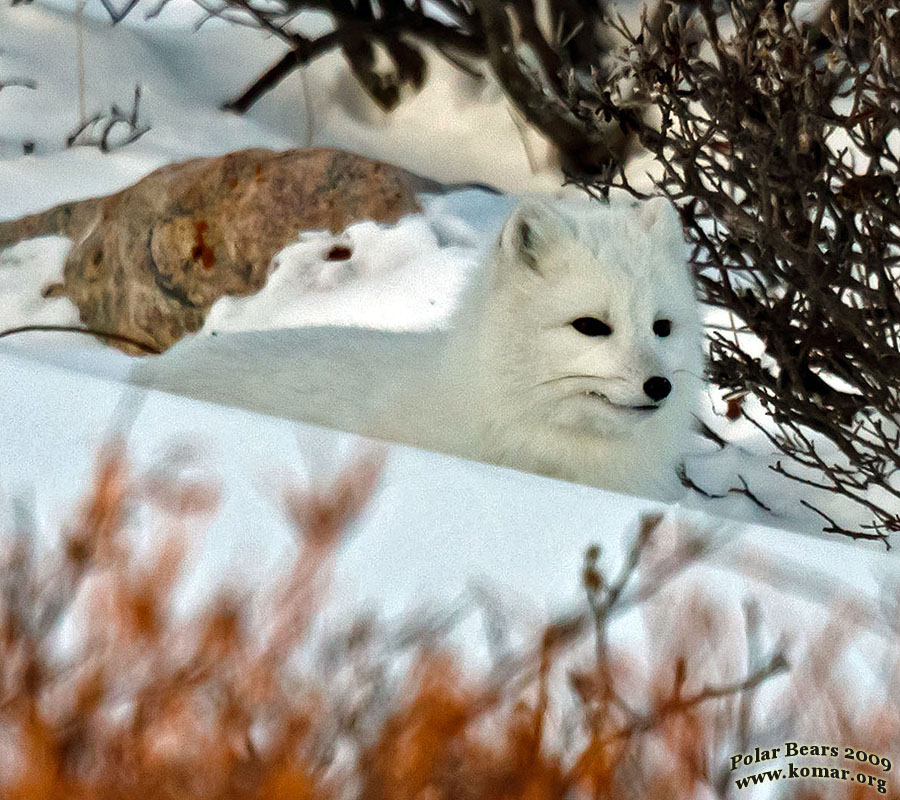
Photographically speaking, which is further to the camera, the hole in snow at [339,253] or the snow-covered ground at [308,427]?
the hole in snow at [339,253]

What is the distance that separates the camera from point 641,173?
8.73 meters

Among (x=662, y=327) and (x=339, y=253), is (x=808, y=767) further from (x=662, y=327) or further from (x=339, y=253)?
(x=339, y=253)

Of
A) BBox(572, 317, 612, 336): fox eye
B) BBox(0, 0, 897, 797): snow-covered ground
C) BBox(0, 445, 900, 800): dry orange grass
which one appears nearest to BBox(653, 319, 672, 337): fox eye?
BBox(572, 317, 612, 336): fox eye

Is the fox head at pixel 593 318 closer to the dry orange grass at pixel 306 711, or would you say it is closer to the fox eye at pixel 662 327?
the fox eye at pixel 662 327

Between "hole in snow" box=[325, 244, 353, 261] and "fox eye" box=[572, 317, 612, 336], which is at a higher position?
"fox eye" box=[572, 317, 612, 336]

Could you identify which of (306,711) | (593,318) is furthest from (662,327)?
(306,711)

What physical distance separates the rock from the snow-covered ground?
0.62ft

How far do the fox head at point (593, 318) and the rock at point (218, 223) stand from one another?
3878 mm

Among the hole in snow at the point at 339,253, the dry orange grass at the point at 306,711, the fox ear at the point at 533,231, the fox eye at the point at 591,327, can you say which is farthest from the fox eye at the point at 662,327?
the hole in snow at the point at 339,253

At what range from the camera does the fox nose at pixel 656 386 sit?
3.07 meters

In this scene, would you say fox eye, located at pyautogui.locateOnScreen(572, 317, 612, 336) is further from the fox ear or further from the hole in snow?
the hole in snow

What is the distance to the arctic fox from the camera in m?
3.20

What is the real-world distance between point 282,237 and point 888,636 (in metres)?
5.85

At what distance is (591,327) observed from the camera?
10.6 ft
